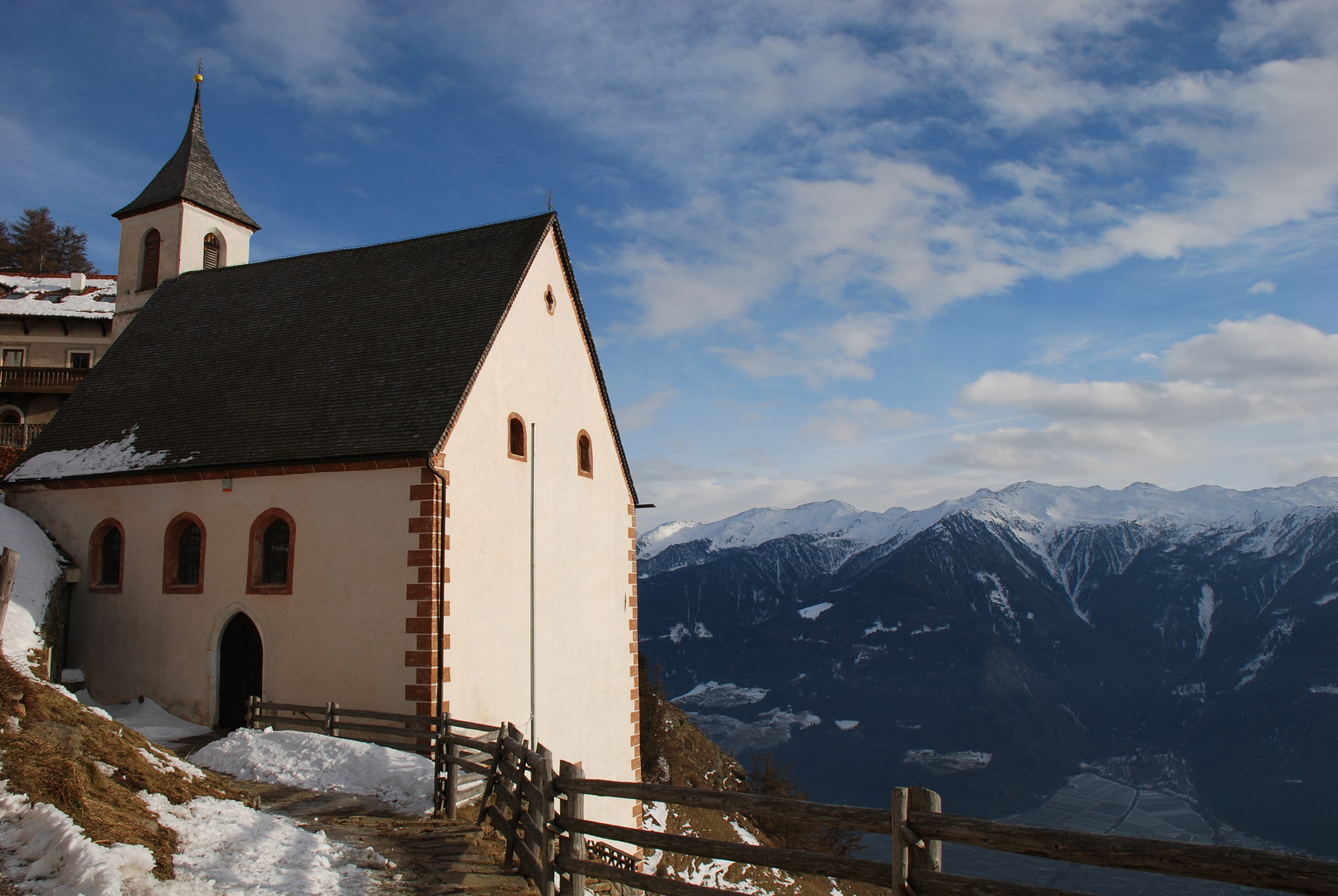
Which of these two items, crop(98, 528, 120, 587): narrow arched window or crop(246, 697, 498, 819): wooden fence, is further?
crop(98, 528, 120, 587): narrow arched window

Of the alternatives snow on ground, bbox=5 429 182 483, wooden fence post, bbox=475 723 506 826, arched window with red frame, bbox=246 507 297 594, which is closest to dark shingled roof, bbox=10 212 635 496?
snow on ground, bbox=5 429 182 483

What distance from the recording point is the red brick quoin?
18.0m

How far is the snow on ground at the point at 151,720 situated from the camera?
1944 cm

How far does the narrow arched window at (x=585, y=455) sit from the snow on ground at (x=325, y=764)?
9543 millimetres

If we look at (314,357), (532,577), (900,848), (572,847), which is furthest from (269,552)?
(900,848)

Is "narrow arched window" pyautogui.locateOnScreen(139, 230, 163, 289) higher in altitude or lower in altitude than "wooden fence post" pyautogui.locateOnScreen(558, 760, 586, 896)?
higher

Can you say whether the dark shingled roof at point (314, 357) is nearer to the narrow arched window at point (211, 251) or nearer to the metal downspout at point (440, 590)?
the metal downspout at point (440, 590)

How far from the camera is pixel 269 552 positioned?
20609mm

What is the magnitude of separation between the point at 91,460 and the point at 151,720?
7253 millimetres

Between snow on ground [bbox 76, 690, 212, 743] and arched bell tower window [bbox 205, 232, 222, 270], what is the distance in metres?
16.3

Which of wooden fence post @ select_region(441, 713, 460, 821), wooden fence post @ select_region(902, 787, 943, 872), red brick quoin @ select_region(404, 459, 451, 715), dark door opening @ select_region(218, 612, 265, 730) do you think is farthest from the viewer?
dark door opening @ select_region(218, 612, 265, 730)

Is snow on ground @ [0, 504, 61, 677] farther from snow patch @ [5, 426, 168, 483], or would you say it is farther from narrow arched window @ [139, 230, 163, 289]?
narrow arched window @ [139, 230, 163, 289]

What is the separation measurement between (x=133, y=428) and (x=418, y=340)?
853cm

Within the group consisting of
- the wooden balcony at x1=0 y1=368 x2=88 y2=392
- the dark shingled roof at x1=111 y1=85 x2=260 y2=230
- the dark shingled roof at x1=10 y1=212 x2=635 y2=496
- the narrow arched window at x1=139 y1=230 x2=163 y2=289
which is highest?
the dark shingled roof at x1=111 y1=85 x2=260 y2=230
